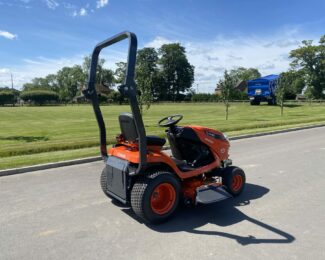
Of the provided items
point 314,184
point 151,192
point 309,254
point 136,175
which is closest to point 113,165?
point 136,175

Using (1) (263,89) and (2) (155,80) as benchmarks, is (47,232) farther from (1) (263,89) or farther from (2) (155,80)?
(2) (155,80)

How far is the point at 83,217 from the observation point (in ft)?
15.6

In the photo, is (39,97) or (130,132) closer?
(130,132)

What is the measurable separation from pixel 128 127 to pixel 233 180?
2040 mm

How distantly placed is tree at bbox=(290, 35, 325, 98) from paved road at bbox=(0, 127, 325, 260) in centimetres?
6349

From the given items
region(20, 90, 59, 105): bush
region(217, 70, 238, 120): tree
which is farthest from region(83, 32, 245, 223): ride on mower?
region(20, 90, 59, 105): bush

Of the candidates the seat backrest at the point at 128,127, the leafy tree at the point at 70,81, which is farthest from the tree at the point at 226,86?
the leafy tree at the point at 70,81

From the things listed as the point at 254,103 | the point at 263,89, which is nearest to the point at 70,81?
the point at 254,103

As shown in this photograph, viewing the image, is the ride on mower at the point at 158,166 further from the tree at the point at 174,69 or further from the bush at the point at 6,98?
the tree at the point at 174,69

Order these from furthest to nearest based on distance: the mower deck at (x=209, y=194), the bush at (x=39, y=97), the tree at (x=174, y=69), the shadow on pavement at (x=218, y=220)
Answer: the tree at (x=174, y=69) < the bush at (x=39, y=97) < the mower deck at (x=209, y=194) < the shadow on pavement at (x=218, y=220)

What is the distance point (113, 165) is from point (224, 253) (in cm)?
198

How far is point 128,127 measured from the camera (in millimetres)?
4625

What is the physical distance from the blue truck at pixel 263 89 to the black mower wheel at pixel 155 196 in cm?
3834

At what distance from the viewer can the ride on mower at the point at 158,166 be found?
432 centimetres
